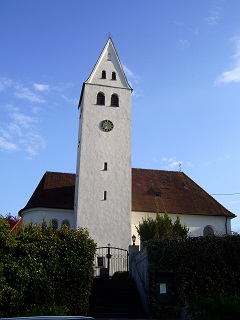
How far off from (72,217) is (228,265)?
18.8 metres

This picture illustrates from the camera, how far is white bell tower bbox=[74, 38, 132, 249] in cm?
3080

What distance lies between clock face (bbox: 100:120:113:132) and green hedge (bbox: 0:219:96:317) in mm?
17358

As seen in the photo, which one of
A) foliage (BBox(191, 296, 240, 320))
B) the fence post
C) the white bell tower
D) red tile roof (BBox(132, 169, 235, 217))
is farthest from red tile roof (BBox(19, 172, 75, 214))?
foliage (BBox(191, 296, 240, 320))

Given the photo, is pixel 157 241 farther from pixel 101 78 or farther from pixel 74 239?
pixel 101 78

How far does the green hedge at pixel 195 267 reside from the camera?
16550 mm

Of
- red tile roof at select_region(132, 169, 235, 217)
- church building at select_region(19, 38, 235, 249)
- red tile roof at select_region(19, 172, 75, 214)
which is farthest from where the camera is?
red tile roof at select_region(132, 169, 235, 217)

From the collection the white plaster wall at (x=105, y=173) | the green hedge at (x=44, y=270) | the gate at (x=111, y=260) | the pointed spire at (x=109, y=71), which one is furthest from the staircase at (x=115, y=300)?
the pointed spire at (x=109, y=71)

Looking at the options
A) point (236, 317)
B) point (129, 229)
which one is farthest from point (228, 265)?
point (129, 229)

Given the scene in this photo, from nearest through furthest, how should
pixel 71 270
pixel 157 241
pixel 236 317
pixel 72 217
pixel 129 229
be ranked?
1. pixel 236 317
2. pixel 71 270
3. pixel 157 241
4. pixel 129 229
5. pixel 72 217

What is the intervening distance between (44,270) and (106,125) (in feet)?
63.6

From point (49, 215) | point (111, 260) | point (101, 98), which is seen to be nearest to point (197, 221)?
point (111, 260)

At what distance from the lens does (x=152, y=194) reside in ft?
118

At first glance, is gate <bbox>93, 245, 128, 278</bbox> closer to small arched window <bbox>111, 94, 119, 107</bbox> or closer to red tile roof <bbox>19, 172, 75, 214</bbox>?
red tile roof <bbox>19, 172, 75, 214</bbox>

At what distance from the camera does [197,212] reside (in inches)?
1367
